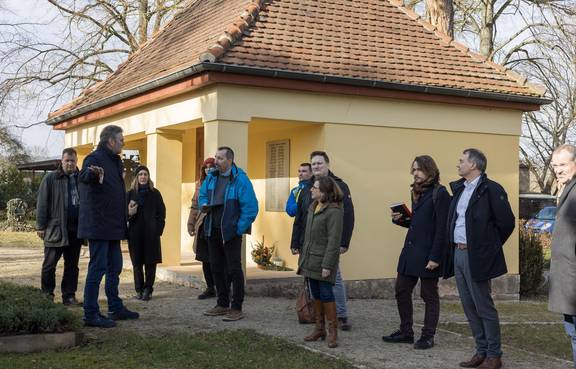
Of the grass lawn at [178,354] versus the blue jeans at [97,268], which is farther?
the blue jeans at [97,268]

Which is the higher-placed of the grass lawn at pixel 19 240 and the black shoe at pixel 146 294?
the grass lawn at pixel 19 240

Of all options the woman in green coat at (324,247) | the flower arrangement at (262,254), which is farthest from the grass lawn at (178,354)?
the flower arrangement at (262,254)

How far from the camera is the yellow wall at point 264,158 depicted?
12.1m

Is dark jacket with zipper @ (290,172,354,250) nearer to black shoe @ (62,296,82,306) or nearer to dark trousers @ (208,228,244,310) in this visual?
dark trousers @ (208,228,244,310)

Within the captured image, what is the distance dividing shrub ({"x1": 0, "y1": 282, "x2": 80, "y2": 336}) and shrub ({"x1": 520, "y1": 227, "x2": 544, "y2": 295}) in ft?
31.6

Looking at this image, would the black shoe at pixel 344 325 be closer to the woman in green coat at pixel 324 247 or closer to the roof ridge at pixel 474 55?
the woman in green coat at pixel 324 247

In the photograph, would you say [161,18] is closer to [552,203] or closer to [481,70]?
[481,70]

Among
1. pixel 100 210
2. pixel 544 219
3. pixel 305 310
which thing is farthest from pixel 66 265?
pixel 544 219

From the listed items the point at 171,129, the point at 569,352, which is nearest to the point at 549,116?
the point at 171,129

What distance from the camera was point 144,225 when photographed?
9.83 metres

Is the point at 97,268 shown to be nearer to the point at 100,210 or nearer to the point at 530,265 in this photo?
the point at 100,210

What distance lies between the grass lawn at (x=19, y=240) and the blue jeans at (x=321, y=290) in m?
15.6

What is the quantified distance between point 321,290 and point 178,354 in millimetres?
1518

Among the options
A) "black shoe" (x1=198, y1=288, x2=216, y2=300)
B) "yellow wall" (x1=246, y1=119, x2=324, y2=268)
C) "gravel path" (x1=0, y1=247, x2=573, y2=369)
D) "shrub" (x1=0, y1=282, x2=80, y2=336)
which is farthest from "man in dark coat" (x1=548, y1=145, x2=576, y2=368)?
"yellow wall" (x1=246, y1=119, x2=324, y2=268)
